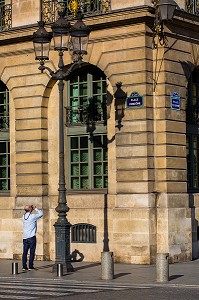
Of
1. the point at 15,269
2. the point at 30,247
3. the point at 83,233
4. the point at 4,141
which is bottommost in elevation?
the point at 15,269

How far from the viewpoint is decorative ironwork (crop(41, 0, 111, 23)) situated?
26547mm

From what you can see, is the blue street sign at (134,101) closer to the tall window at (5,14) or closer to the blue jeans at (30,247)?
the blue jeans at (30,247)

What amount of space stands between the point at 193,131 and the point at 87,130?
3.22m

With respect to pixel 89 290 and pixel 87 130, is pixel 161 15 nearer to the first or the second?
pixel 87 130

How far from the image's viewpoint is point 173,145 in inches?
1024

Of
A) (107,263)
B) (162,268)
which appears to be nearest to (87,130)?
(107,263)

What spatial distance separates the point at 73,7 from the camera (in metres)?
27.2

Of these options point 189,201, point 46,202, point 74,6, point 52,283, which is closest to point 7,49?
point 74,6

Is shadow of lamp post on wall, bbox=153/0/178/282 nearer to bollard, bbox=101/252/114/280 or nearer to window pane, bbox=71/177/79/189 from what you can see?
window pane, bbox=71/177/79/189

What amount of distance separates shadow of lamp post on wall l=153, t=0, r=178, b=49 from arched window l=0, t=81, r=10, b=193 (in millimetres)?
5693

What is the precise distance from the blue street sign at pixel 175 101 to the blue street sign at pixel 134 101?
1017mm

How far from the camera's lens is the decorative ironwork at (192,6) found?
27.3 m

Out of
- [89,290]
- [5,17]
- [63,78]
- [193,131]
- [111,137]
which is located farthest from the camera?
[5,17]

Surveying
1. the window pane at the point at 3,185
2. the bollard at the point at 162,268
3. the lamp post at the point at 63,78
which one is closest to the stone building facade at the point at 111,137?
the window pane at the point at 3,185
